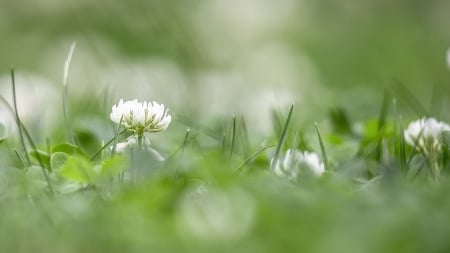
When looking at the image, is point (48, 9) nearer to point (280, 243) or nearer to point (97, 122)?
point (97, 122)

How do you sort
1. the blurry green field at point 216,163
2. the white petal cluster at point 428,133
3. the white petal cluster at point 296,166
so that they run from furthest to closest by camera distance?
the white petal cluster at point 428,133 → the white petal cluster at point 296,166 → the blurry green field at point 216,163

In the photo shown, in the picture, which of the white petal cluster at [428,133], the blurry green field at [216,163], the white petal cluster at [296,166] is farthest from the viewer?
the white petal cluster at [428,133]

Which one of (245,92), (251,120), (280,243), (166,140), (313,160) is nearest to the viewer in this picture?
(280,243)

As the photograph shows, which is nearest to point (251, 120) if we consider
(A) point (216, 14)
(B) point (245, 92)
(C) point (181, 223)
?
(B) point (245, 92)

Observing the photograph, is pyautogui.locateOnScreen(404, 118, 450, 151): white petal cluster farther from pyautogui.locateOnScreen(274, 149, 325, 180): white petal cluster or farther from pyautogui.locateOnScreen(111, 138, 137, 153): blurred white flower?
pyautogui.locateOnScreen(111, 138, 137, 153): blurred white flower

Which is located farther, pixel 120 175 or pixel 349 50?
pixel 349 50

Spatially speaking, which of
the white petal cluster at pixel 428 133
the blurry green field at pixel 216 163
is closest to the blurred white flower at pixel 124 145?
the blurry green field at pixel 216 163

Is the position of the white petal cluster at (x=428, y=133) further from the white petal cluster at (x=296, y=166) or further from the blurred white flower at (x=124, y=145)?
the blurred white flower at (x=124, y=145)
